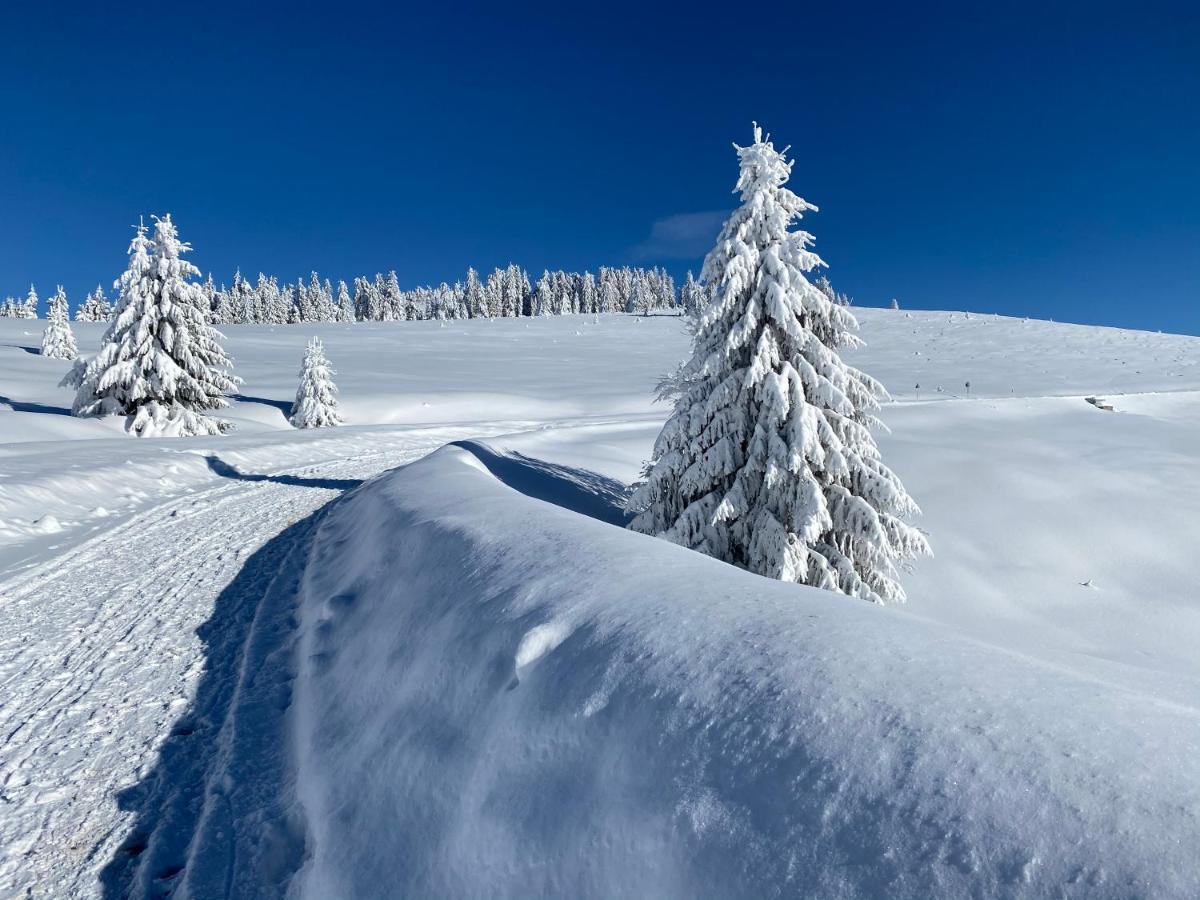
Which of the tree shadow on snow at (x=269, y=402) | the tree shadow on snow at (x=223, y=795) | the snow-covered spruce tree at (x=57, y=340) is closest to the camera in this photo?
the tree shadow on snow at (x=223, y=795)

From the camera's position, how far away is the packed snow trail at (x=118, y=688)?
3.28m

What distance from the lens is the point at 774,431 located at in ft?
31.9

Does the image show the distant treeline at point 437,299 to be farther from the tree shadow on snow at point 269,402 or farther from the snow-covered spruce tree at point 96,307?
the tree shadow on snow at point 269,402

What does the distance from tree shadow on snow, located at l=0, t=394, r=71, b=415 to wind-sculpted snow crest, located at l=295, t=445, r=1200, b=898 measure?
104 feet

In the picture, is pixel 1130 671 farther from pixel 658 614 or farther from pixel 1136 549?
pixel 1136 549

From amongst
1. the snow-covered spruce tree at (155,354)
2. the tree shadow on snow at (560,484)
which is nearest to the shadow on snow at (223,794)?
the tree shadow on snow at (560,484)

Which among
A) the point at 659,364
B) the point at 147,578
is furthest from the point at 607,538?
the point at 659,364

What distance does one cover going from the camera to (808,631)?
113 inches

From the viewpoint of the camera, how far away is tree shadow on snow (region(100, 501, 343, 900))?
311 centimetres

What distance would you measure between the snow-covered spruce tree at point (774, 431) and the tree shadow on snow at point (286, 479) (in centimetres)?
755

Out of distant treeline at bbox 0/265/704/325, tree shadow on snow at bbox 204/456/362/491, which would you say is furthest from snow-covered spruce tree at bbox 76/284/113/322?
tree shadow on snow at bbox 204/456/362/491

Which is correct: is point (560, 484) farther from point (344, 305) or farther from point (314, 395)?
point (344, 305)

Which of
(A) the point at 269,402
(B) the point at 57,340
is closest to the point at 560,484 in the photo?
(A) the point at 269,402

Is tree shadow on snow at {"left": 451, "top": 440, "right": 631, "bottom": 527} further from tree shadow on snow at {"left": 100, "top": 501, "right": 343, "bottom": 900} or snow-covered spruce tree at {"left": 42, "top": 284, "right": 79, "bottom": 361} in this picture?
snow-covered spruce tree at {"left": 42, "top": 284, "right": 79, "bottom": 361}
